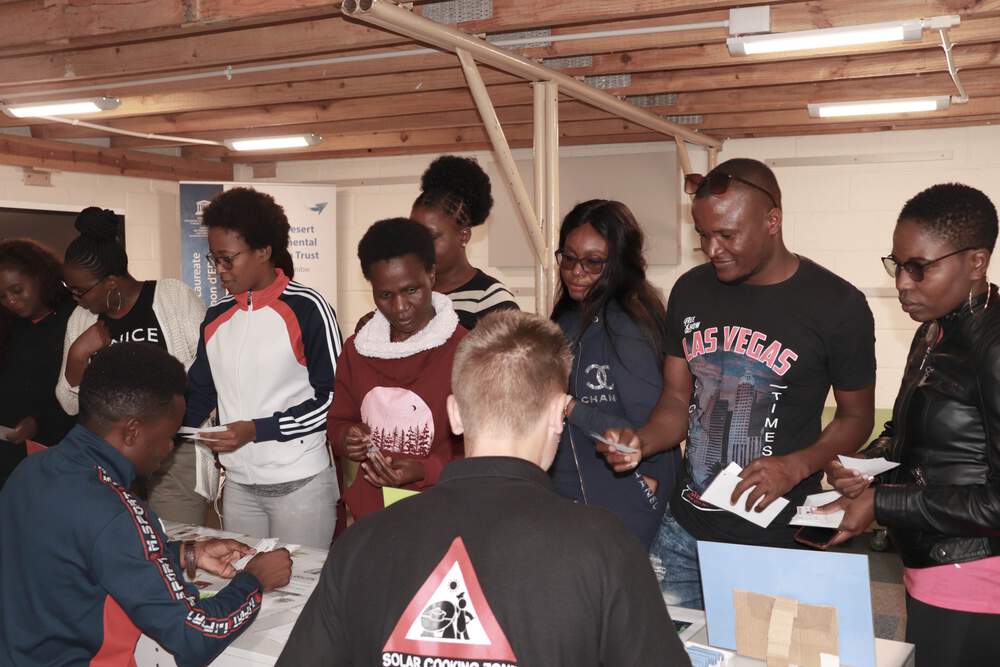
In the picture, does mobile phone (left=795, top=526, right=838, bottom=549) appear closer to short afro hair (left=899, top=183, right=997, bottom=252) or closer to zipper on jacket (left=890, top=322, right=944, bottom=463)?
zipper on jacket (left=890, top=322, right=944, bottom=463)

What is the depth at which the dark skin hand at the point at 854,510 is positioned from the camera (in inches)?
79.2

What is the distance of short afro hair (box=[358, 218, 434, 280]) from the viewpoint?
270 cm

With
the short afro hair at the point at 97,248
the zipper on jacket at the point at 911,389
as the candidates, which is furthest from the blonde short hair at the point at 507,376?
→ the short afro hair at the point at 97,248

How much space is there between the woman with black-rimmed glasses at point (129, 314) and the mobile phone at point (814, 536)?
232cm

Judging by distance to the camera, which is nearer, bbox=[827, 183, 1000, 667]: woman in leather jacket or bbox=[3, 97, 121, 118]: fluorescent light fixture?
bbox=[827, 183, 1000, 667]: woman in leather jacket

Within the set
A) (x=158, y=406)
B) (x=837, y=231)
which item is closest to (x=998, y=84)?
(x=837, y=231)

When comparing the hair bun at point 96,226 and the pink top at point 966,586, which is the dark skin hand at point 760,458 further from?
the hair bun at point 96,226

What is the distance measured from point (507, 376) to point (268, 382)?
72.2 inches

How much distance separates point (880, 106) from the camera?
6.02 meters

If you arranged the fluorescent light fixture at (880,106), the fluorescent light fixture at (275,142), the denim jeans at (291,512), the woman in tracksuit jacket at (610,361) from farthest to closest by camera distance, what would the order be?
the fluorescent light fixture at (275,142) < the fluorescent light fixture at (880,106) < the denim jeans at (291,512) < the woman in tracksuit jacket at (610,361)

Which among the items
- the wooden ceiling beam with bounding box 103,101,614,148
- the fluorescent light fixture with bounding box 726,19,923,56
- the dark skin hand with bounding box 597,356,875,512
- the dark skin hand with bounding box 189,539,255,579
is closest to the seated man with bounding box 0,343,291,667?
the dark skin hand with bounding box 189,539,255,579

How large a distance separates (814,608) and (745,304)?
864 mm

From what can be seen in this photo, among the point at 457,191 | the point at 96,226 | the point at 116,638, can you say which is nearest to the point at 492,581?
the point at 116,638

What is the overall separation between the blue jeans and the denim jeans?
44.0 inches
